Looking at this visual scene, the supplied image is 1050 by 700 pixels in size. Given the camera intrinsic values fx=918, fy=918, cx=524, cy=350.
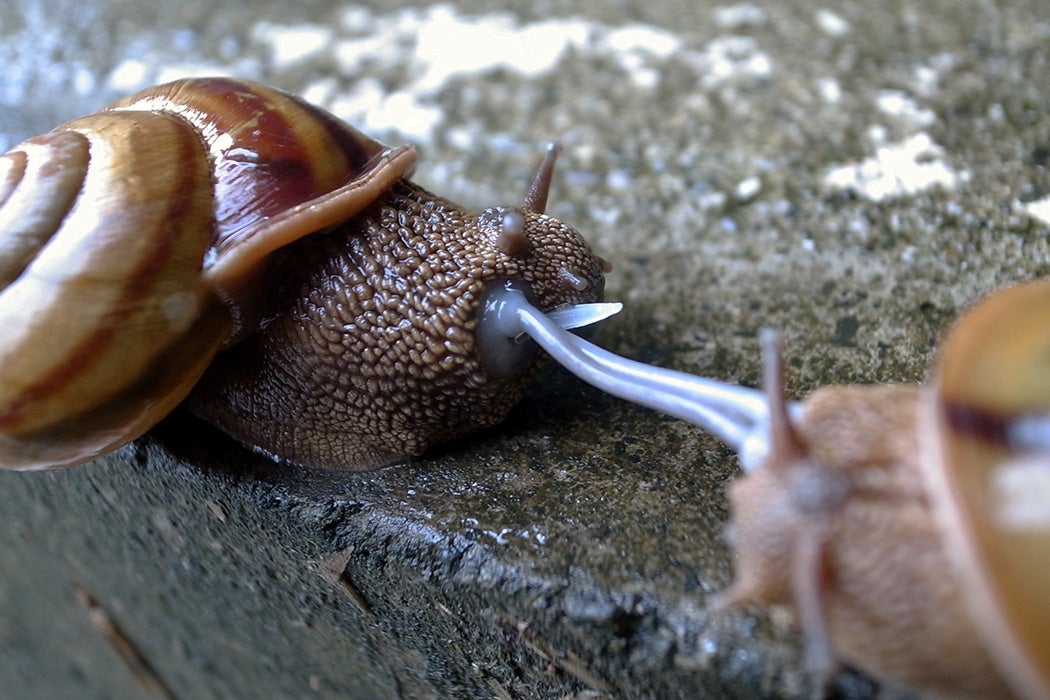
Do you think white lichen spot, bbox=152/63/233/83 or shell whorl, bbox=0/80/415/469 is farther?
white lichen spot, bbox=152/63/233/83

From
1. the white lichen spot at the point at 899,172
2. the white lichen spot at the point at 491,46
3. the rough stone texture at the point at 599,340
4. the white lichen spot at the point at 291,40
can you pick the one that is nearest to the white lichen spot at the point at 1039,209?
the rough stone texture at the point at 599,340

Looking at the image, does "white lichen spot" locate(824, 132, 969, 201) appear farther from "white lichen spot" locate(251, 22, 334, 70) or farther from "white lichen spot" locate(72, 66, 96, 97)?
"white lichen spot" locate(72, 66, 96, 97)

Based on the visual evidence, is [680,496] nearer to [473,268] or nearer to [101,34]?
[473,268]

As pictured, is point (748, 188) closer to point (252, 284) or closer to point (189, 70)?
point (252, 284)

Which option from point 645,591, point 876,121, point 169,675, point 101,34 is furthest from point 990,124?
point 101,34

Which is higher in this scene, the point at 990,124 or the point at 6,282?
the point at 6,282

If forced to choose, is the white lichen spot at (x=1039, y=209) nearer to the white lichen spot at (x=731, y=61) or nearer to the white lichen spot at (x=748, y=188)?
the white lichen spot at (x=748, y=188)

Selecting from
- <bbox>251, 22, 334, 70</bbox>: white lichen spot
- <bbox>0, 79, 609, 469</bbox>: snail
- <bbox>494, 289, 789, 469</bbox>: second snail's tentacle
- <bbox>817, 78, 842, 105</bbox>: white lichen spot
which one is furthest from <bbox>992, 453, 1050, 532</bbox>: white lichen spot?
<bbox>251, 22, 334, 70</bbox>: white lichen spot
